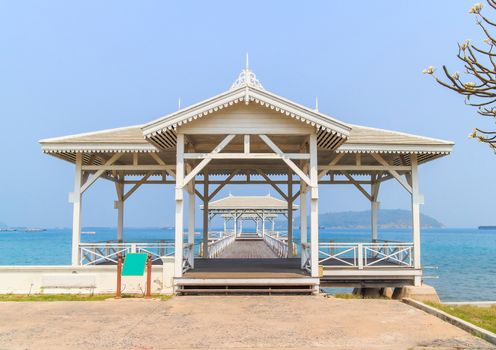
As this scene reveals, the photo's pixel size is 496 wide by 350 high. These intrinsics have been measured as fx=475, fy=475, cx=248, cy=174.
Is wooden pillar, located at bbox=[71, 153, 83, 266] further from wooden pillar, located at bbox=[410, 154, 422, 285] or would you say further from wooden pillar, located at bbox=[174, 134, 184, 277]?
wooden pillar, located at bbox=[410, 154, 422, 285]

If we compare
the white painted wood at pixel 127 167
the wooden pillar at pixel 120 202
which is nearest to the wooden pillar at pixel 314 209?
the white painted wood at pixel 127 167

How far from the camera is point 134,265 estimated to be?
1205 cm

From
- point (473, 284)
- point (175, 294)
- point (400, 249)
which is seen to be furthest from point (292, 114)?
point (473, 284)

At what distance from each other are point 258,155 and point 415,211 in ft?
20.2

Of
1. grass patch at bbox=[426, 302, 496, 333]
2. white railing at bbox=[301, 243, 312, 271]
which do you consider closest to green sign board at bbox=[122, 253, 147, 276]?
white railing at bbox=[301, 243, 312, 271]

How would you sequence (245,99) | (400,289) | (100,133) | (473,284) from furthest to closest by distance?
(473,284), (100,133), (400,289), (245,99)

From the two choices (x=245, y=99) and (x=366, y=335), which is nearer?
(x=366, y=335)

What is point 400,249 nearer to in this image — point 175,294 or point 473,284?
point 175,294

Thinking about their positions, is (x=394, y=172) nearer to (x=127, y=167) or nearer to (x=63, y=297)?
(x=127, y=167)

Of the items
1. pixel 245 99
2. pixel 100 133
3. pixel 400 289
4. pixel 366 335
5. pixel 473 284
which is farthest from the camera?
pixel 473 284

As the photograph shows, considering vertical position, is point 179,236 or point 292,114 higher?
point 292,114

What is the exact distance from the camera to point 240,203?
36.9 m

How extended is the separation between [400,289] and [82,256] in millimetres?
10020

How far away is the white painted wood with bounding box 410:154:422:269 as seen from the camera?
14.6 metres
